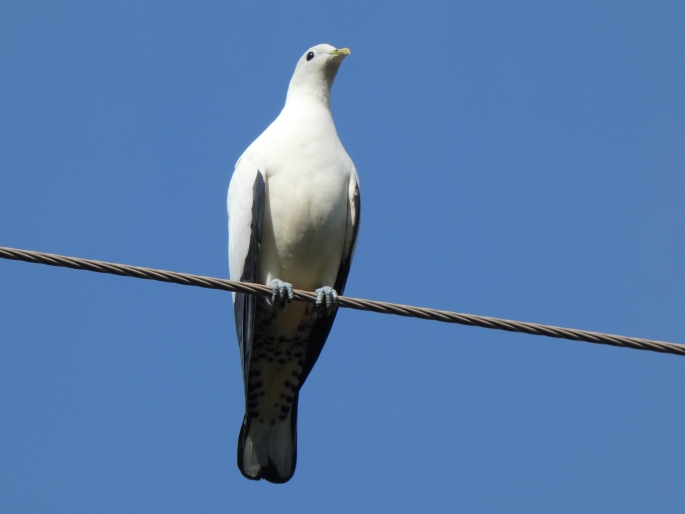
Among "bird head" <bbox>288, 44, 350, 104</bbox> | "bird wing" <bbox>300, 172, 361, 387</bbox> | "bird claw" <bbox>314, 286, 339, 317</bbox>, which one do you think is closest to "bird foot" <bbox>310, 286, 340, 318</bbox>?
"bird claw" <bbox>314, 286, 339, 317</bbox>

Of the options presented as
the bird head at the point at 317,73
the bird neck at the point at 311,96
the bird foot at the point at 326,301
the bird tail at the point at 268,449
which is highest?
the bird head at the point at 317,73

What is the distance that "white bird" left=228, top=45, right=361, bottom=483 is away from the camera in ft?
23.0

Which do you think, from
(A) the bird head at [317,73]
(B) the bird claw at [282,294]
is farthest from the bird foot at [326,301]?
(A) the bird head at [317,73]

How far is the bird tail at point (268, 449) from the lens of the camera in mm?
7488

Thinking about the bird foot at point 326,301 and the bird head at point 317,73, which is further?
the bird head at point 317,73

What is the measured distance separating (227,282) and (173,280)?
264mm

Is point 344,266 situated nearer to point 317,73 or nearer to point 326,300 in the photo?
point 326,300

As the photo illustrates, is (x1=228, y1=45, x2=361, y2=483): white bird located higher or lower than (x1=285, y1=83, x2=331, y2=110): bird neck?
lower

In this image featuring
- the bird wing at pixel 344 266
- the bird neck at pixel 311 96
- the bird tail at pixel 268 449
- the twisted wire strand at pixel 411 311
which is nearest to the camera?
the twisted wire strand at pixel 411 311

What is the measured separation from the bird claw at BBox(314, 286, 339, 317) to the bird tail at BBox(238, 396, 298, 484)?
3.69 ft

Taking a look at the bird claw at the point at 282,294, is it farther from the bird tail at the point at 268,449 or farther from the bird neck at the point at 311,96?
the bird neck at the point at 311,96

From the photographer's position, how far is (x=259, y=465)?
7.48 m

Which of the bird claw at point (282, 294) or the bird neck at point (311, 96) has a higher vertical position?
the bird neck at point (311, 96)

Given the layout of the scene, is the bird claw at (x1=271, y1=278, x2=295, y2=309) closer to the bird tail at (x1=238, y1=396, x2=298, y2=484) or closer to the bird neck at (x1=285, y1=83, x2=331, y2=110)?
the bird tail at (x1=238, y1=396, x2=298, y2=484)
